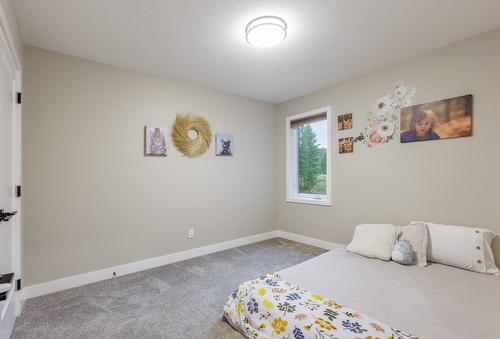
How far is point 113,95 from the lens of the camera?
288 centimetres

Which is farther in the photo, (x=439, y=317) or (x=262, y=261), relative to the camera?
(x=262, y=261)

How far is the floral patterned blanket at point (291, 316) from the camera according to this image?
1.32 meters

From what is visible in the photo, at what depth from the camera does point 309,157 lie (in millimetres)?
4156

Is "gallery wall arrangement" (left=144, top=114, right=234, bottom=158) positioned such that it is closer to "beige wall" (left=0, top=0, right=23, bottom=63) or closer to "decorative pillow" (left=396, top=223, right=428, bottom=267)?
"beige wall" (left=0, top=0, right=23, bottom=63)

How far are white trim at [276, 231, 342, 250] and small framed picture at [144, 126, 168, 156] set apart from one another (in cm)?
246

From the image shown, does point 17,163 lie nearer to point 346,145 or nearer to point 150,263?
point 150,263

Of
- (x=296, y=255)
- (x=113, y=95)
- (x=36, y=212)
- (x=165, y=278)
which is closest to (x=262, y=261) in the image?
(x=296, y=255)

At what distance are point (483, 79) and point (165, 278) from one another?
12.4ft

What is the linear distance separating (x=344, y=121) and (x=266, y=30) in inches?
73.8

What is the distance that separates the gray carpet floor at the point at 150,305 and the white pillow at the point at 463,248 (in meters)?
1.62

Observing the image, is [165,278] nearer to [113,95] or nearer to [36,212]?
[36,212]

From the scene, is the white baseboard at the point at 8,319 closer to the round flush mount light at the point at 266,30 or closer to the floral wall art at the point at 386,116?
the round flush mount light at the point at 266,30

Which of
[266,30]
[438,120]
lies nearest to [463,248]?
[438,120]

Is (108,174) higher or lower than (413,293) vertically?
higher
